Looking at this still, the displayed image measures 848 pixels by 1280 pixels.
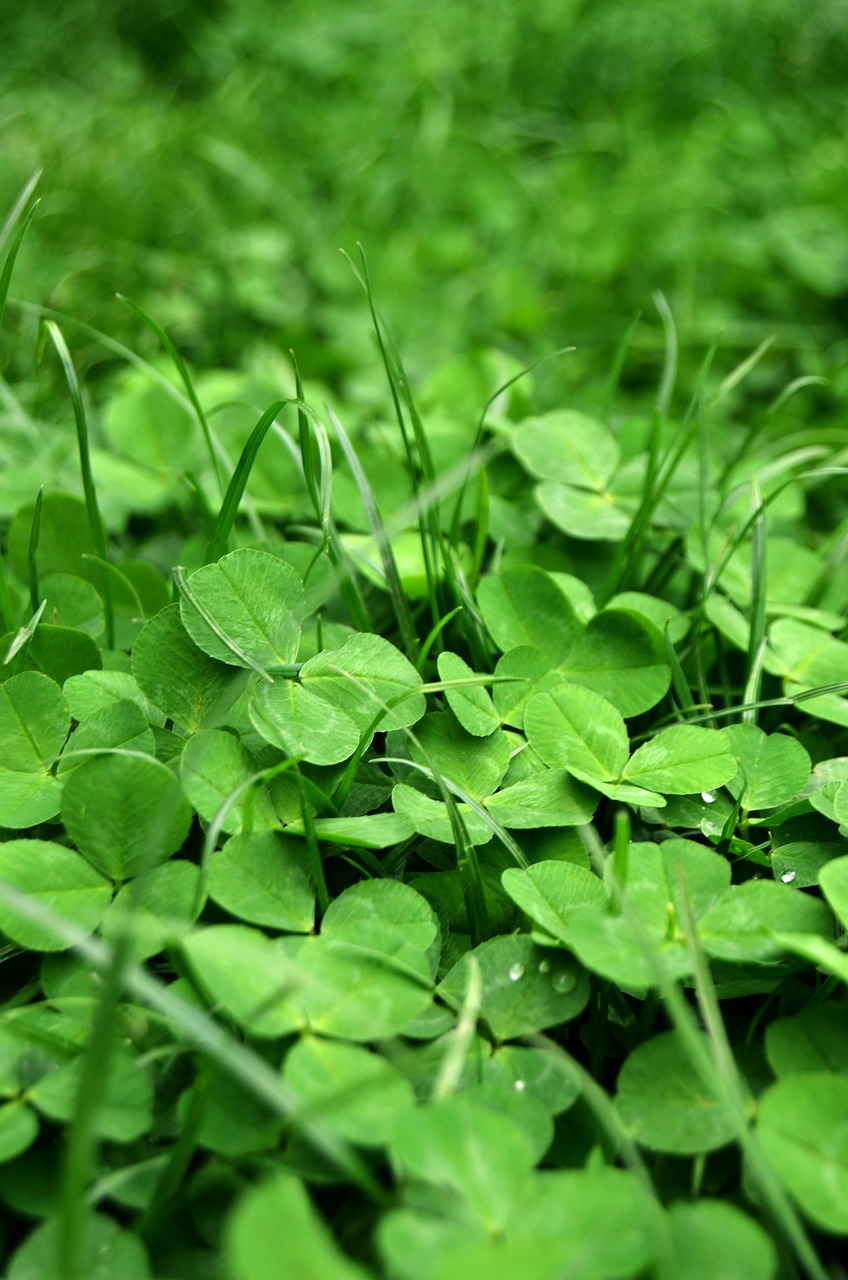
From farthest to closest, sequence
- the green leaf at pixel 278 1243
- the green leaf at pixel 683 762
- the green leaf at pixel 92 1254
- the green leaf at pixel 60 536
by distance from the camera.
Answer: the green leaf at pixel 60 536
the green leaf at pixel 683 762
the green leaf at pixel 92 1254
the green leaf at pixel 278 1243

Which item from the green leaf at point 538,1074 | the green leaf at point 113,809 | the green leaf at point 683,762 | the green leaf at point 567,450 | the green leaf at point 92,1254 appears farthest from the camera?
the green leaf at point 567,450

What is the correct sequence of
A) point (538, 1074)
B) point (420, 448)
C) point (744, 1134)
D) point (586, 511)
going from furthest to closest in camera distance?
point (586, 511)
point (420, 448)
point (538, 1074)
point (744, 1134)

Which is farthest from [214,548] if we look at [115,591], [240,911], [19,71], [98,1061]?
[19,71]

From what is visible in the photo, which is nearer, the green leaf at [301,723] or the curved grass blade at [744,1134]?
the curved grass blade at [744,1134]

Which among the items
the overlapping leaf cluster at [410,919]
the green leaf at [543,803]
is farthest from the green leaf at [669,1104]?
the green leaf at [543,803]

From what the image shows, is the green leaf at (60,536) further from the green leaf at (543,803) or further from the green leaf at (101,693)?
→ the green leaf at (543,803)

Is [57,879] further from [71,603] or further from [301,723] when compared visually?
[71,603]

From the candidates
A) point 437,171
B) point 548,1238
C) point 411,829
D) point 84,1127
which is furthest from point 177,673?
point 437,171
